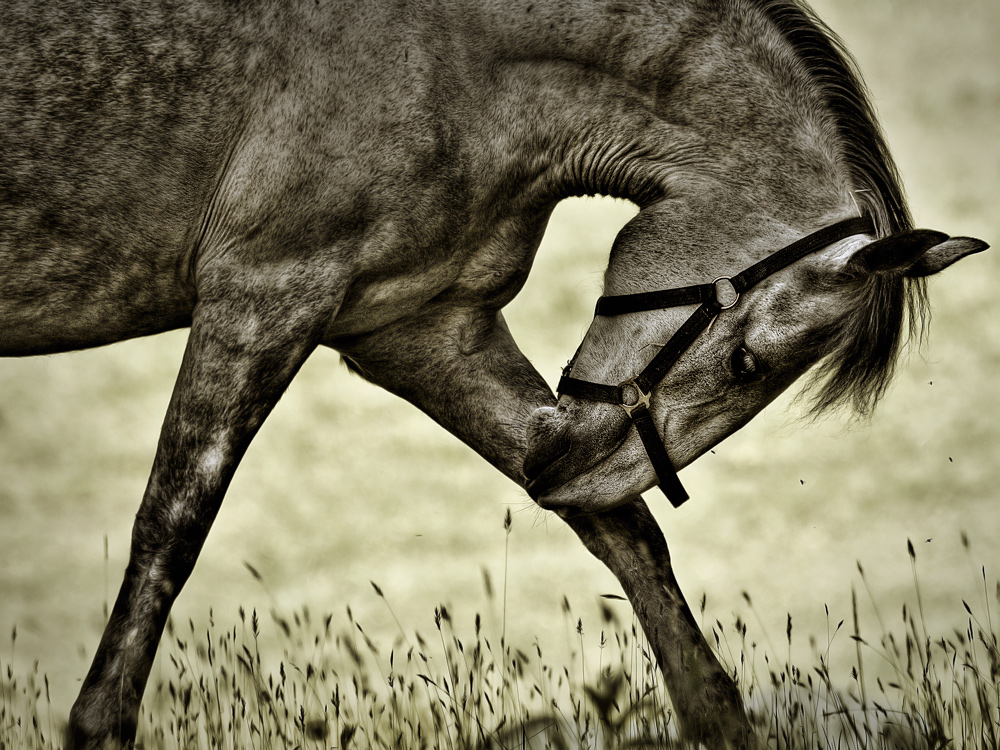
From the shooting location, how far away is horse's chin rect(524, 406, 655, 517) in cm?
281

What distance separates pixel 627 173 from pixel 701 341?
25.4 inches

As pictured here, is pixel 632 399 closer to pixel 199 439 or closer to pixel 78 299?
pixel 199 439

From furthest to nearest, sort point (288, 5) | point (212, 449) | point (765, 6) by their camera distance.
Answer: point (765, 6), point (288, 5), point (212, 449)

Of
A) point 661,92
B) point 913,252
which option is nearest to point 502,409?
point 661,92

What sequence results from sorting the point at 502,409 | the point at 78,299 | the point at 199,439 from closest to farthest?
the point at 199,439 < the point at 78,299 < the point at 502,409

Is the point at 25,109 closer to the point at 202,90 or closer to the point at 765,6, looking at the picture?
the point at 202,90

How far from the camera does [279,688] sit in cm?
296

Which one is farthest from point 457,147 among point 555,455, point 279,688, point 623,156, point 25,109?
point 279,688

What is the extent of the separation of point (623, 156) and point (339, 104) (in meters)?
0.91

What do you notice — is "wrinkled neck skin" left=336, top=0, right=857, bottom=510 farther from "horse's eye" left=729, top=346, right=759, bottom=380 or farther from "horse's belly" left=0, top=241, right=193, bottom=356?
"horse's belly" left=0, top=241, right=193, bottom=356

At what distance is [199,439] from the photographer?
8.53 ft

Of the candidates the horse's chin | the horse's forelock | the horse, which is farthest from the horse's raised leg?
the horse's forelock

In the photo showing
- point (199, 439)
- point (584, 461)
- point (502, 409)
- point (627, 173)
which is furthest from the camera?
point (502, 409)

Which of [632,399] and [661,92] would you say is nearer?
[632,399]
